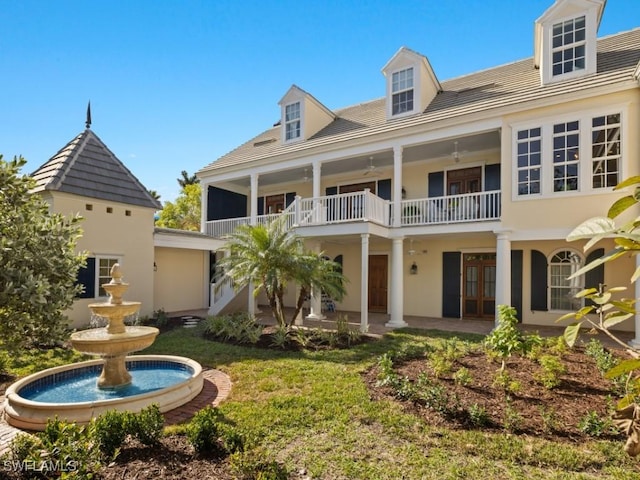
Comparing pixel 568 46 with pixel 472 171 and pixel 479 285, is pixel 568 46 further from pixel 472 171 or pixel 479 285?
pixel 479 285

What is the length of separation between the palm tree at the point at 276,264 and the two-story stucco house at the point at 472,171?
1492 mm

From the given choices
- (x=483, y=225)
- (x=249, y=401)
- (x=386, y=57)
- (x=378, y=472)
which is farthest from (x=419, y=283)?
(x=378, y=472)

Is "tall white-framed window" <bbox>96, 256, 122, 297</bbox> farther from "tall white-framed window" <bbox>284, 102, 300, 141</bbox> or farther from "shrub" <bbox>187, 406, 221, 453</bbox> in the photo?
"shrub" <bbox>187, 406, 221, 453</bbox>

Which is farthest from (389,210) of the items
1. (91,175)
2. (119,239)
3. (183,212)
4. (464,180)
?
(183,212)

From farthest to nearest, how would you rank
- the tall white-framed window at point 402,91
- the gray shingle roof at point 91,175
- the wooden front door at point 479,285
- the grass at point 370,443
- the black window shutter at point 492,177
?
the tall white-framed window at point 402,91 < the wooden front door at point 479,285 < the black window shutter at point 492,177 < the gray shingle roof at point 91,175 < the grass at point 370,443

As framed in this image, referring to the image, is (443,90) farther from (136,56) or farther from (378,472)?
(378,472)

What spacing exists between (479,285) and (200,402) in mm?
10830

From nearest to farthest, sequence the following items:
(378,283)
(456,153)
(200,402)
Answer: (200,402) < (456,153) < (378,283)

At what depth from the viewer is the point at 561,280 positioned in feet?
38.9

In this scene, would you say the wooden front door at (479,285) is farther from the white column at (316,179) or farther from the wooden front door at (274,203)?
the wooden front door at (274,203)

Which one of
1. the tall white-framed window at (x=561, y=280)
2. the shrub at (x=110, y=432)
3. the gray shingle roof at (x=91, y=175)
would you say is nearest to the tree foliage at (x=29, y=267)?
the shrub at (x=110, y=432)

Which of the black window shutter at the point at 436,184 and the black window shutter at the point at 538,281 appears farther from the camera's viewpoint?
the black window shutter at the point at 436,184

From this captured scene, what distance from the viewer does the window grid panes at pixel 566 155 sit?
32.0 ft

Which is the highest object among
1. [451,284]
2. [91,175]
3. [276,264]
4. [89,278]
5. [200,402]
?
[91,175]
